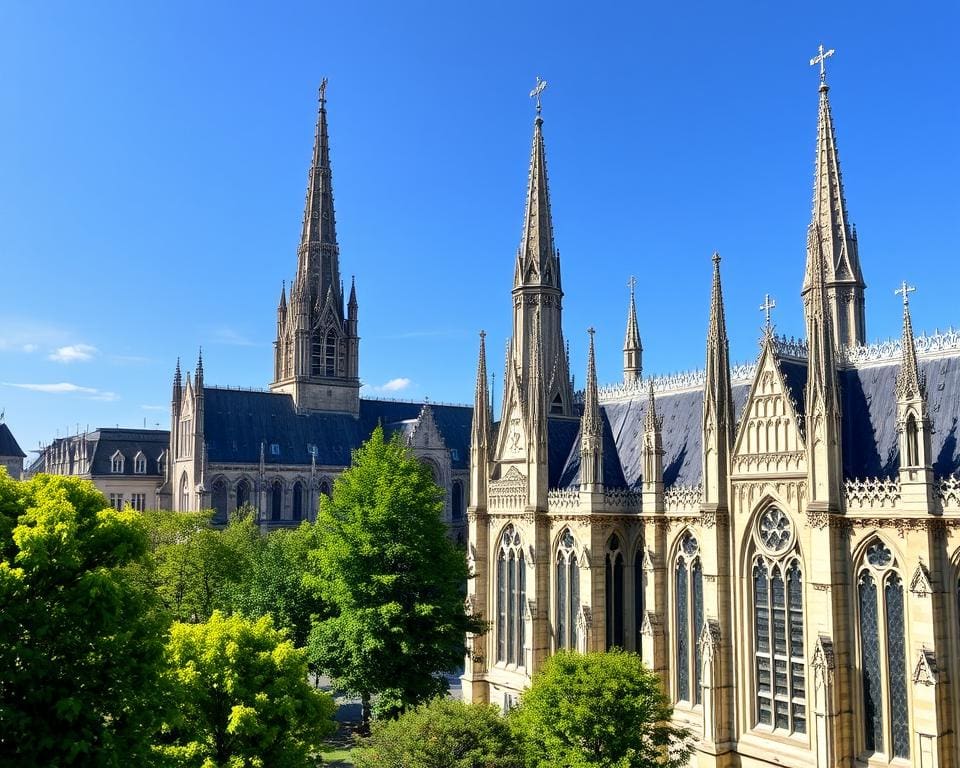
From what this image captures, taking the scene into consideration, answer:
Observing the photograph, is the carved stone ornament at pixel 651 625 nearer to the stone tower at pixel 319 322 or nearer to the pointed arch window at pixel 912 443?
the pointed arch window at pixel 912 443

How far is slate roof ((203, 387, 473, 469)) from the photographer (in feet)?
311

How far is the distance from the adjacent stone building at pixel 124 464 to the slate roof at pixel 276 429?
13729 mm

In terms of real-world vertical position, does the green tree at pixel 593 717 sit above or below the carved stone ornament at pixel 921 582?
below

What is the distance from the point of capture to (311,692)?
27.8 m

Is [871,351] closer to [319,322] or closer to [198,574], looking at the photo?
[198,574]

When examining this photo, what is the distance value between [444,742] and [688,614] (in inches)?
529

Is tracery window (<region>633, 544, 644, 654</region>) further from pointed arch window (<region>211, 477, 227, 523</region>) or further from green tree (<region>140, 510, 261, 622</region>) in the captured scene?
pointed arch window (<region>211, 477, 227, 523</region>)

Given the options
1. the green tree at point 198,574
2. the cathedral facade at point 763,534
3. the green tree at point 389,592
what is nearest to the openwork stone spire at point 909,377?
the cathedral facade at point 763,534

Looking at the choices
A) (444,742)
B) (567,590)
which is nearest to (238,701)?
(444,742)

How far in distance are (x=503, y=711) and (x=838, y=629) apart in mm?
19717

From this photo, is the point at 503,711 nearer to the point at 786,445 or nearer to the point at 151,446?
the point at 786,445

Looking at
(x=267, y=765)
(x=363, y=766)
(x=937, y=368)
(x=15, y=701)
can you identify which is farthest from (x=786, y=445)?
(x=15, y=701)

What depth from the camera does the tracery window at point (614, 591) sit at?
3975cm

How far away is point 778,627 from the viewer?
32.1m
